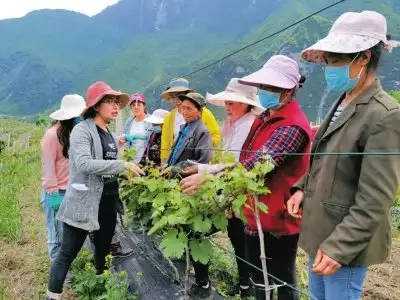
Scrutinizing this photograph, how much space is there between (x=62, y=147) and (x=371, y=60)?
258cm

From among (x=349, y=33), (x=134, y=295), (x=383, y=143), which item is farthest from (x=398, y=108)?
(x=134, y=295)

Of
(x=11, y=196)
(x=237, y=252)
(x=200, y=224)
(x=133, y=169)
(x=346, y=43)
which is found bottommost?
(x=11, y=196)

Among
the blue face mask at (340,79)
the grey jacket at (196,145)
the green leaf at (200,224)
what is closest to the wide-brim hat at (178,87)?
the grey jacket at (196,145)

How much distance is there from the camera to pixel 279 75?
6.70ft

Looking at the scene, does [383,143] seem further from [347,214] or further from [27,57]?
[27,57]

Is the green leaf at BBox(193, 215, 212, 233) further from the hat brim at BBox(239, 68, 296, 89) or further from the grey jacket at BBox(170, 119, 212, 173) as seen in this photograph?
the grey jacket at BBox(170, 119, 212, 173)

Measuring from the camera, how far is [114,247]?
3939 mm

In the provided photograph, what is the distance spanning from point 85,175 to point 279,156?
1532 millimetres

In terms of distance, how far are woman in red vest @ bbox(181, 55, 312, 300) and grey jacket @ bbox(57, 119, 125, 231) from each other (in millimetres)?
858

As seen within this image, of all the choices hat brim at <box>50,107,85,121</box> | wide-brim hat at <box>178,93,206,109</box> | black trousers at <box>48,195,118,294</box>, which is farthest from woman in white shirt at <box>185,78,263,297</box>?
hat brim at <box>50,107,85,121</box>

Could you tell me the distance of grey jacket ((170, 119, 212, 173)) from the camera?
2.92 metres

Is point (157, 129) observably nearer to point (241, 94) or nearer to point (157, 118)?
point (157, 118)

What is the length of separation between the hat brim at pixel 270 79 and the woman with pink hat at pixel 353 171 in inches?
12.2

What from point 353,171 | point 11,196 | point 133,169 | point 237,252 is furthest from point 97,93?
point 11,196
